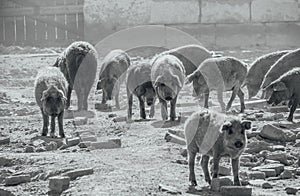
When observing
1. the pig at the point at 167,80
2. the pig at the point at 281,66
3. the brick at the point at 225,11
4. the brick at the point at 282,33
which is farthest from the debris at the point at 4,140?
the brick at the point at 282,33

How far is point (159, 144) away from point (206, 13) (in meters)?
15.1

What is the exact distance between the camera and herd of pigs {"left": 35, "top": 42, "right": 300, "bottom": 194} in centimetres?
818

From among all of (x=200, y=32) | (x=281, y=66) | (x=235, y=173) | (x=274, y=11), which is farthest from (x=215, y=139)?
(x=274, y=11)

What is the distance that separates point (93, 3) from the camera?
25.5 metres

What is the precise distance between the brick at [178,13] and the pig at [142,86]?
37.9ft

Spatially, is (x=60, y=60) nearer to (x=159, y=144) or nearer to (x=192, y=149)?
(x=159, y=144)

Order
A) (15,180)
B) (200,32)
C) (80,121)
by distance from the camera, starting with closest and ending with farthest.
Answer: (15,180)
(80,121)
(200,32)

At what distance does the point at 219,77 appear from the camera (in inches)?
534

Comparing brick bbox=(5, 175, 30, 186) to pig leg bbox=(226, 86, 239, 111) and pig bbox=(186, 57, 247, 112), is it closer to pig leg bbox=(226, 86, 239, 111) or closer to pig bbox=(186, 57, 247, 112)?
pig bbox=(186, 57, 247, 112)

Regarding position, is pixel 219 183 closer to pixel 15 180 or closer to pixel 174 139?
pixel 15 180

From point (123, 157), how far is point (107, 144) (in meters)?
0.71

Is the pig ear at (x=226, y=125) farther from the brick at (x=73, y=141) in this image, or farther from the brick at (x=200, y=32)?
the brick at (x=200, y=32)

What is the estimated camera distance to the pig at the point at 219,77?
13.5m

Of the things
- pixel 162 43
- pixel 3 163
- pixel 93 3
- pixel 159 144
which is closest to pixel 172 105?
pixel 159 144
